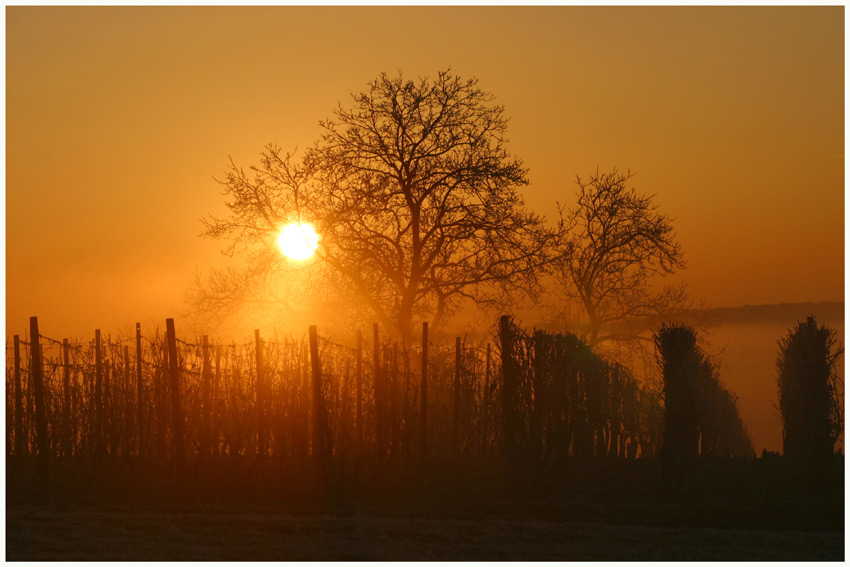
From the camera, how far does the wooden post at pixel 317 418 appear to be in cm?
1299

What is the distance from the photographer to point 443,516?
1170 cm

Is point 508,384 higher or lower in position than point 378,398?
higher

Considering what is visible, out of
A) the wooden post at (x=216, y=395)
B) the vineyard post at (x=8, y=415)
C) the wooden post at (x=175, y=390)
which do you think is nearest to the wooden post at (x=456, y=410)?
the wooden post at (x=216, y=395)

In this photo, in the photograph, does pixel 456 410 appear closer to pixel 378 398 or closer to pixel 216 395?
pixel 378 398

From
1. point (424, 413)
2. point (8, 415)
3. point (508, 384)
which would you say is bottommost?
point (424, 413)

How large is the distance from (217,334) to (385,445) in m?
10.8

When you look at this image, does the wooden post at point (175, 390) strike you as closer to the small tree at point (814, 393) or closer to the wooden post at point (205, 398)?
the wooden post at point (205, 398)

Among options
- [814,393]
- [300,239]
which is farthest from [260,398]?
[300,239]

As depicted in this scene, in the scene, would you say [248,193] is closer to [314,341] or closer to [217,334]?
[217,334]

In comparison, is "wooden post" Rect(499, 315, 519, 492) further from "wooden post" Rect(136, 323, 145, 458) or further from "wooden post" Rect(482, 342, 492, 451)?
"wooden post" Rect(136, 323, 145, 458)

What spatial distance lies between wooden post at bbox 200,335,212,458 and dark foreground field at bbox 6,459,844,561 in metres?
A: 0.59

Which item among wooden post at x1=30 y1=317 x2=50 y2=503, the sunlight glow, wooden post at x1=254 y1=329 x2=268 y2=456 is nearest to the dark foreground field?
wooden post at x1=30 y1=317 x2=50 y2=503

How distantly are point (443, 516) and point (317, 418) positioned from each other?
7.87ft

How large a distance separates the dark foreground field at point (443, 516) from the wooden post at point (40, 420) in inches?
9.8
